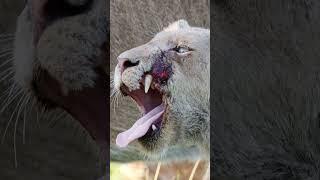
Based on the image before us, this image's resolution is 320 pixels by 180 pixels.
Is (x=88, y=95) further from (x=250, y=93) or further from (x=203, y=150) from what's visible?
(x=250, y=93)

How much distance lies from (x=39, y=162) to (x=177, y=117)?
0.87m

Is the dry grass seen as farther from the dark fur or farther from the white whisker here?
the white whisker

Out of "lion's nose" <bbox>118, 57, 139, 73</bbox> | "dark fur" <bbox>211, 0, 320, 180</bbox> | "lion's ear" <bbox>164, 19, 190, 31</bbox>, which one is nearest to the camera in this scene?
"lion's nose" <bbox>118, 57, 139, 73</bbox>

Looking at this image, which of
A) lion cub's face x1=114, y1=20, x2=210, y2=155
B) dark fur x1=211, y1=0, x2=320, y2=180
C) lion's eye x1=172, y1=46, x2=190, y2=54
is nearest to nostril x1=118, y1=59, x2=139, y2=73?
lion cub's face x1=114, y1=20, x2=210, y2=155

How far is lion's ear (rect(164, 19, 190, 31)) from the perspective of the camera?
3828 mm

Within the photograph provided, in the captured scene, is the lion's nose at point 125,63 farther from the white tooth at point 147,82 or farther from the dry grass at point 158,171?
the dry grass at point 158,171

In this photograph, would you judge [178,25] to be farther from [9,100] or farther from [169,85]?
[9,100]

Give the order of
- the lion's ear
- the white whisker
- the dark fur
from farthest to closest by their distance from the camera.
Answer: the dark fur → the lion's ear → the white whisker

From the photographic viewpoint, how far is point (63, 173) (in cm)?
361

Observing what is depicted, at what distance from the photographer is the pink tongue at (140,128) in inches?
147

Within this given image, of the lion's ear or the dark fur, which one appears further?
the dark fur

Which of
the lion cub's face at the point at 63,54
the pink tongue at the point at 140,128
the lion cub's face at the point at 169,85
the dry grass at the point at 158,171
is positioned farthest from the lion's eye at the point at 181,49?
the dry grass at the point at 158,171

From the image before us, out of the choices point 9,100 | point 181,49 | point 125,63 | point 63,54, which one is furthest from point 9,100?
point 181,49

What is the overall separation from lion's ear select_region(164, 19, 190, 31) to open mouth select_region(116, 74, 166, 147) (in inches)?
12.7
